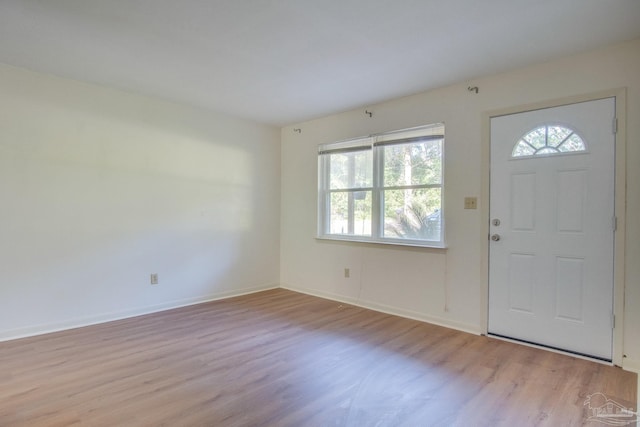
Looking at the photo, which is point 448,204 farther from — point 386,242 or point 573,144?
point 573,144

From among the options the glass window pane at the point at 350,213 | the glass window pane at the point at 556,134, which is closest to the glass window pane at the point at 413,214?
the glass window pane at the point at 350,213

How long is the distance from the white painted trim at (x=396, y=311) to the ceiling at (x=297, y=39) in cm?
237

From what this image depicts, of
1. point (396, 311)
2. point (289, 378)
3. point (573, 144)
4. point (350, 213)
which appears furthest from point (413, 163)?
point (289, 378)

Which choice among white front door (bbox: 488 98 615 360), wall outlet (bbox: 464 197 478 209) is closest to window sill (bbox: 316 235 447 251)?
wall outlet (bbox: 464 197 478 209)

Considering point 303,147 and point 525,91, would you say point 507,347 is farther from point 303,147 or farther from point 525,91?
point 303,147

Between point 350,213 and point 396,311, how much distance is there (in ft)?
4.44

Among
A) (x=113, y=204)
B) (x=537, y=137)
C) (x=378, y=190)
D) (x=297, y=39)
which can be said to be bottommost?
(x=113, y=204)

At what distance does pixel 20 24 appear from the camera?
232cm

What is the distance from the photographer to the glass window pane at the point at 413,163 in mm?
3590

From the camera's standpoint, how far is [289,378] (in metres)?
2.33

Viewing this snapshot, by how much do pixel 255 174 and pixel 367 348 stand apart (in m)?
2.94

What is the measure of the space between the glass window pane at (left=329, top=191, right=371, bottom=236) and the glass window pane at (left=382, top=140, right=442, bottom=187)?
0.43m

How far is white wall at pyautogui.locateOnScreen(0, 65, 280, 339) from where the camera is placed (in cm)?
304

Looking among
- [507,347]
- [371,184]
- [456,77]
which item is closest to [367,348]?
[507,347]
